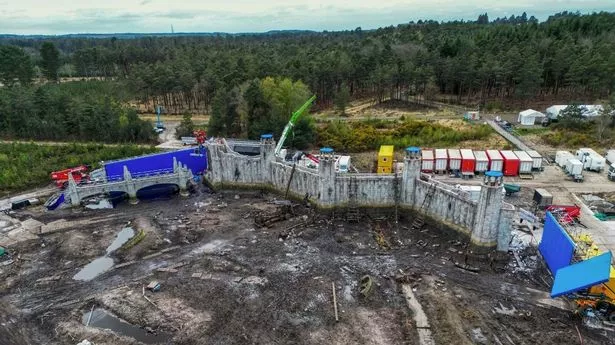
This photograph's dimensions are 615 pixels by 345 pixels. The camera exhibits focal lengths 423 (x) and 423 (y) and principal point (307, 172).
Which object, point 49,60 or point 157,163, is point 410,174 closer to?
point 157,163

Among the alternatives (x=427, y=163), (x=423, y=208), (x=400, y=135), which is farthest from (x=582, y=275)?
(x=400, y=135)

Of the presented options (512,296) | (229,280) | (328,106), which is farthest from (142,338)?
(328,106)

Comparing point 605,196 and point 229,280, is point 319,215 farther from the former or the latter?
point 605,196

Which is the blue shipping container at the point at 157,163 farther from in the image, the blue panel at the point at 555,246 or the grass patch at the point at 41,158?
the blue panel at the point at 555,246

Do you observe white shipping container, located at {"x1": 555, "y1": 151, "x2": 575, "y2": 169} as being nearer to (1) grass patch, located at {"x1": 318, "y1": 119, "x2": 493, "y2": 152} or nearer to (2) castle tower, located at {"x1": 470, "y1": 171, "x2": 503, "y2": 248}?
(1) grass patch, located at {"x1": 318, "y1": 119, "x2": 493, "y2": 152}

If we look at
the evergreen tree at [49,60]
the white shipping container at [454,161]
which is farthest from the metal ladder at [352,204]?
the evergreen tree at [49,60]
